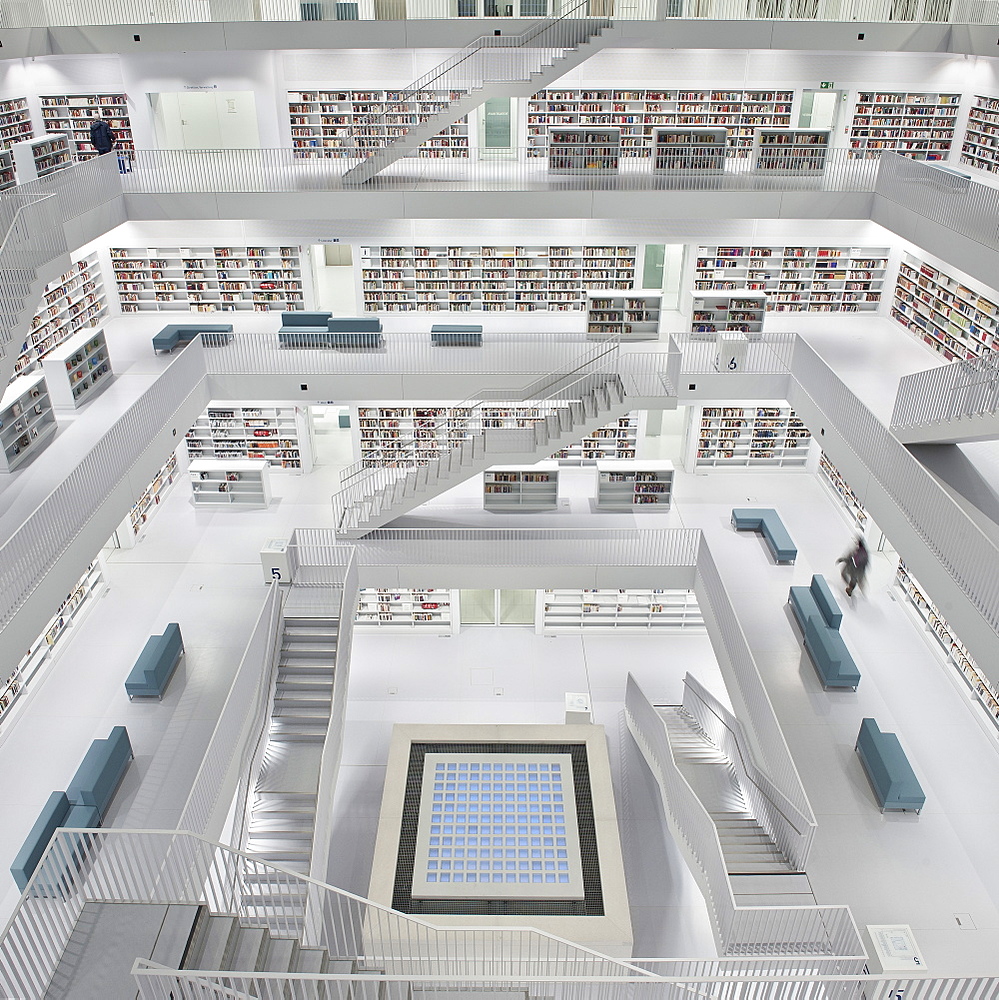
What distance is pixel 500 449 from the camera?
12.5 metres

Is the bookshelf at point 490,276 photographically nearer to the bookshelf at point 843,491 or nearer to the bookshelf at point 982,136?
the bookshelf at point 843,491

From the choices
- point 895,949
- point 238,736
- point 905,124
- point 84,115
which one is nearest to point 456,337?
point 238,736

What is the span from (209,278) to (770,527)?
448 inches

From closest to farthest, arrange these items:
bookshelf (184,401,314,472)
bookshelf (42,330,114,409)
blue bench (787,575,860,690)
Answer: blue bench (787,575,860,690) → bookshelf (42,330,114,409) → bookshelf (184,401,314,472)

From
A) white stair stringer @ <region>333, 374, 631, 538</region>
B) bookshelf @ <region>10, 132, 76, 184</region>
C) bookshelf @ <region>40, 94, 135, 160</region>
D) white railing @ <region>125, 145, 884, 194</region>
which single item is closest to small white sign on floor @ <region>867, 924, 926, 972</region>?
white stair stringer @ <region>333, 374, 631, 538</region>

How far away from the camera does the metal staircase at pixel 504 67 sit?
13.1 meters

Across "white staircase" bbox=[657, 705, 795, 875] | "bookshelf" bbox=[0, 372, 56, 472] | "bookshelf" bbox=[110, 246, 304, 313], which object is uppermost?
"bookshelf" bbox=[110, 246, 304, 313]

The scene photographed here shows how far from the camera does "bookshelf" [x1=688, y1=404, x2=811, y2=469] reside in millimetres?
15797

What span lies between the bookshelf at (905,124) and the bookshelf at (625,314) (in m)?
5.03

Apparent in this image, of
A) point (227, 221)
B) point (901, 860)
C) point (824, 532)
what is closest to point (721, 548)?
point (824, 532)

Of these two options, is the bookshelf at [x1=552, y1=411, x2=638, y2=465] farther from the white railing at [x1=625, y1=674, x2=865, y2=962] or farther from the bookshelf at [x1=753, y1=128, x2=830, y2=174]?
the white railing at [x1=625, y1=674, x2=865, y2=962]

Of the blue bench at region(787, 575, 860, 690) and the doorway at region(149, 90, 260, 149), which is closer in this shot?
the blue bench at region(787, 575, 860, 690)

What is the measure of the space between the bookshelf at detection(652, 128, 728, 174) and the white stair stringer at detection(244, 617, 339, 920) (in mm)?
9530

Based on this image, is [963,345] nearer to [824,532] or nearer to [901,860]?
[824,532]
